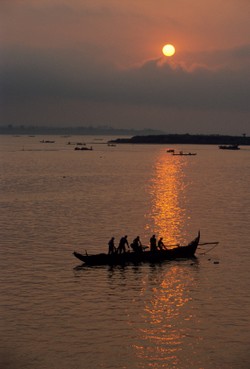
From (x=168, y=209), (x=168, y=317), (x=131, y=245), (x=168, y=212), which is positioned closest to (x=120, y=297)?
(x=168, y=317)

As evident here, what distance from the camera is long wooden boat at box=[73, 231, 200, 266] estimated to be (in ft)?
131

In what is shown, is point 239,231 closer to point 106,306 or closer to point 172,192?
point 106,306

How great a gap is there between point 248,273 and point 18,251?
→ 17.9 meters

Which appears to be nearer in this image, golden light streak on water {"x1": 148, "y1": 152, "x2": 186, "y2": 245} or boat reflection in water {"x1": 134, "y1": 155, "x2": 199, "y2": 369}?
boat reflection in water {"x1": 134, "y1": 155, "x2": 199, "y2": 369}

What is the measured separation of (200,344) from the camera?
2573 centimetres

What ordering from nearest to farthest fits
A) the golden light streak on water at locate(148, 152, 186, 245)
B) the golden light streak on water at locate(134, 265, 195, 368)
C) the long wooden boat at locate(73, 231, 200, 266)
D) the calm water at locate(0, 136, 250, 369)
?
the golden light streak on water at locate(134, 265, 195, 368)
the calm water at locate(0, 136, 250, 369)
the long wooden boat at locate(73, 231, 200, 266)
the golden light streak on water at locate(148, 152, 186, 245)

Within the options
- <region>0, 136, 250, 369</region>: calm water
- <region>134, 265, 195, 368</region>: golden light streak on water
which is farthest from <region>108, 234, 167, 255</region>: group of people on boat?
<region>134, 265, 195, 368</region>: golden light streak on water

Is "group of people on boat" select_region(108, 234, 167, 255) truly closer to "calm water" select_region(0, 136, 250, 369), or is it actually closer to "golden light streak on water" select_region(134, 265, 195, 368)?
"calm water" select_region(0, 136, 250, 369)

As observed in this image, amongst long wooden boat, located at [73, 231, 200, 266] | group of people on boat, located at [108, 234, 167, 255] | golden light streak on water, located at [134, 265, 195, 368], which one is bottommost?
golden light streak on water, located at [134, 265, 195, 368]

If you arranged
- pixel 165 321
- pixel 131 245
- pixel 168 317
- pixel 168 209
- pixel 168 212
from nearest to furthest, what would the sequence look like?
pixel 165 321 < pixel 168 317 < pixel 131 245 < pixel 168 212 < pixel 168 209

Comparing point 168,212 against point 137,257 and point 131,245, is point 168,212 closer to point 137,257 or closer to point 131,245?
point 131,245

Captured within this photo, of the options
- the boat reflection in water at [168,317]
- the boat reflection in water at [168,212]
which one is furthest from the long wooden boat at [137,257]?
the boat reflection in water at [168,212]

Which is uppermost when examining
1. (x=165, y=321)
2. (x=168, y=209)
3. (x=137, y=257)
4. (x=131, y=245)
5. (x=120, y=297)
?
(x=131, y=245)

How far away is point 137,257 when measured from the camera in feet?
133
